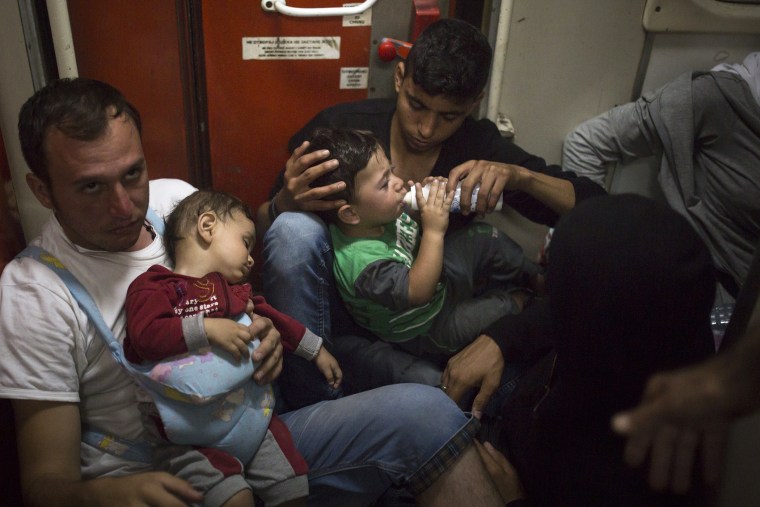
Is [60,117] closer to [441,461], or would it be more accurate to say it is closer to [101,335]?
[101,335]

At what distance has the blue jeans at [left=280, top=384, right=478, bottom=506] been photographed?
1.37 meters

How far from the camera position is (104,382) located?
1287 millimetres

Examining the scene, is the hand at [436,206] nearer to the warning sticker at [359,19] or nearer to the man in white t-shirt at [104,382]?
the man in white t-shirt at [104,382]

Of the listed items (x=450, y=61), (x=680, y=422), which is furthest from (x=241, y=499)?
(x=450, y=61)

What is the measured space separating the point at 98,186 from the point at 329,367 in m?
0.70

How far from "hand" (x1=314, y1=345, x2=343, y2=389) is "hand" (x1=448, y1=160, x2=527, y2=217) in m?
0.54

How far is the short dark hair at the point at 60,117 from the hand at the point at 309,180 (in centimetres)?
49

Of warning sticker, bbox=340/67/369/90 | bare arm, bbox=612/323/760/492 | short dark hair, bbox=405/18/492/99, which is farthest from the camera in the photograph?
warning sticker, bbox=340/67/369/90

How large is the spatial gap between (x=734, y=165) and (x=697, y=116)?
8.2 inches

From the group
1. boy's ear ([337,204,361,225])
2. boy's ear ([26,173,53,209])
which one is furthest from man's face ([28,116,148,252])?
boy's ear ([337,204,361,225])

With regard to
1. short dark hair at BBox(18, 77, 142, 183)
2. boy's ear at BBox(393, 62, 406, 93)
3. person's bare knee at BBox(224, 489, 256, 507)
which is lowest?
person's bare knee at BBox(224, 489, 256, 507)

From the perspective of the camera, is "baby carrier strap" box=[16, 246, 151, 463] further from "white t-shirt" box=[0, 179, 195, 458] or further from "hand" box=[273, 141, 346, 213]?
"hand" box=[273, 141, 346, 213]

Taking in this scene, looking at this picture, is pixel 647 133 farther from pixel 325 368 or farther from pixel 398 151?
pixel 325 368

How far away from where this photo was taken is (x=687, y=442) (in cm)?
68
